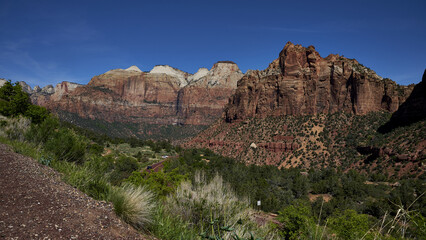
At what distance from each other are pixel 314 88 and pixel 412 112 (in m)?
28.1

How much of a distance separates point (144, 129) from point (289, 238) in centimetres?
18309

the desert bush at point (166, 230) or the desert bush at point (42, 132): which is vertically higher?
the desert bush at point (42, 132)

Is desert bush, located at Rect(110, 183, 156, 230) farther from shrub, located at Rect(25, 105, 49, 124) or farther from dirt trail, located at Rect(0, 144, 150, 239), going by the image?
shrub, located at Rect(25, 105, 49, 124)

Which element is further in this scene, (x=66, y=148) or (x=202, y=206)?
(x=66, y=148)

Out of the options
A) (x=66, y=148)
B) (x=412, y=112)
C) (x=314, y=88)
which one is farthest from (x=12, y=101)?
(x=314, y=88)

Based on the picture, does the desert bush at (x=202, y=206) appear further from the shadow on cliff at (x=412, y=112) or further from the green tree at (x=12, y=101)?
the shadow on cliff at (x=412, y=112)

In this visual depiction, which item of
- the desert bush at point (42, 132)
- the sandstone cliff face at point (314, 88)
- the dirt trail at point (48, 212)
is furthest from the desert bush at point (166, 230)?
the sandstone cliff face at point (314, 88)

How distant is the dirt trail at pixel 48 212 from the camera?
3.20 meters

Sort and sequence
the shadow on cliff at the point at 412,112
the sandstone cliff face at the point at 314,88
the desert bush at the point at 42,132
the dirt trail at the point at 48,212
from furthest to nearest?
1. the sandstone cliff face at the point at 314,88
2. the shadow on cliff at the point at 412,112
3. the desert bush at the point at 42,132
4. the dirt trail at the point at 48,212

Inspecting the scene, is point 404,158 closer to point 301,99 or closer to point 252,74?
point 301,99

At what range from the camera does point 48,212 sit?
374cm

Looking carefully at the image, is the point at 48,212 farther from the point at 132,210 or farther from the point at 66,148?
the point at 66,148

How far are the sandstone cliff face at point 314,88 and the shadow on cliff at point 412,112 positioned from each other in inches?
405

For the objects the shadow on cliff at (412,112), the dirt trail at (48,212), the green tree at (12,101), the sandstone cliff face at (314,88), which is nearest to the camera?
the dirt trail at (48,212)
